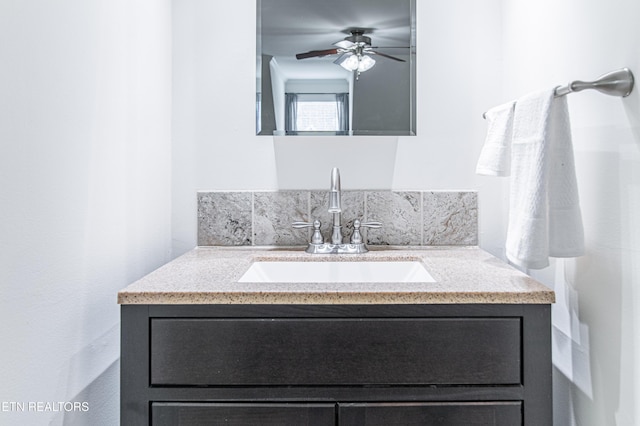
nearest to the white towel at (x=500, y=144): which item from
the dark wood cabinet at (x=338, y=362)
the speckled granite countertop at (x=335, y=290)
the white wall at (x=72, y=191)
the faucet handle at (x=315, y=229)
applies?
the speckled granite countertop at (x=335, y=290)

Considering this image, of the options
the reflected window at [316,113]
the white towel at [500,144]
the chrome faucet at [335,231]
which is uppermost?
the reflected window at [316,113]

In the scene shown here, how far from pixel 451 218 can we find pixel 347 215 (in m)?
0.37

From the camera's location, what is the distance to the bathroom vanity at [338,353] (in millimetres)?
914

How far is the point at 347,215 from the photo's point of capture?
4.96 ft

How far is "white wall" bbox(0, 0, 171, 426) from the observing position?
2.50 feet

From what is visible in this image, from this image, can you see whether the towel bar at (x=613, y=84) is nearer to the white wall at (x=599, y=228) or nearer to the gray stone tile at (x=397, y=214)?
the white wall at (x=599, y=228)

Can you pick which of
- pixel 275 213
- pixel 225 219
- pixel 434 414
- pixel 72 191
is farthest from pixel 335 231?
pixel 72 191

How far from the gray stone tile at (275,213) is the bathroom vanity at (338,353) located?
23.7 inches

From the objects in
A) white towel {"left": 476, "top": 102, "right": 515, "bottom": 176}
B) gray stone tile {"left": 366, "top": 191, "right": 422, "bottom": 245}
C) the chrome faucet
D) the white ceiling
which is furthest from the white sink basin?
the white ceiling

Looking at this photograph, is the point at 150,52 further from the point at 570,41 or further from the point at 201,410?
the point at 570,41

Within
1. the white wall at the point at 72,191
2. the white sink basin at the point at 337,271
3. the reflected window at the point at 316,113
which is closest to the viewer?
the white wall at the point at 72,191

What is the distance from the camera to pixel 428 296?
36.0 inches

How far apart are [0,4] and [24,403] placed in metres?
0.70

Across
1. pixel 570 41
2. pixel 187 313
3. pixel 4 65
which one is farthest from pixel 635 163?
pixel 4 65
